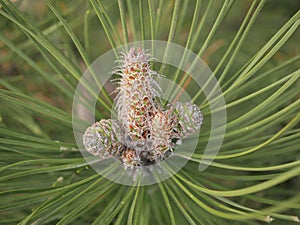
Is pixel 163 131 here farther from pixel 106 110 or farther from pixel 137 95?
pixel 106 110

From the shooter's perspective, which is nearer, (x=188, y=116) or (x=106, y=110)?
(x=188, y=116)

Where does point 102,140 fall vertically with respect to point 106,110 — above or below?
below

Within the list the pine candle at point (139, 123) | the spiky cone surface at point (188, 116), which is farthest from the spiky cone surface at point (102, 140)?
the spiky cone surface at point (188, 116)

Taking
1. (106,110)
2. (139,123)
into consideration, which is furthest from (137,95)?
(106,110)

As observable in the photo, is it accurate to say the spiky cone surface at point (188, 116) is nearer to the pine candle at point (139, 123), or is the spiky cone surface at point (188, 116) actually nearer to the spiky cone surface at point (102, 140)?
the pine candle at point (139, 123)

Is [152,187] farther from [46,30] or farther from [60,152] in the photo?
[46,30]

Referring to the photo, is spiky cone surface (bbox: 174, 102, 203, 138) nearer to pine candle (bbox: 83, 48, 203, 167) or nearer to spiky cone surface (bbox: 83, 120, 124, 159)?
pine candle (bbox: 83, 48, 203, 167)

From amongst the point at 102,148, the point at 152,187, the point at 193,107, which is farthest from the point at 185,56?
the point at 152,187
